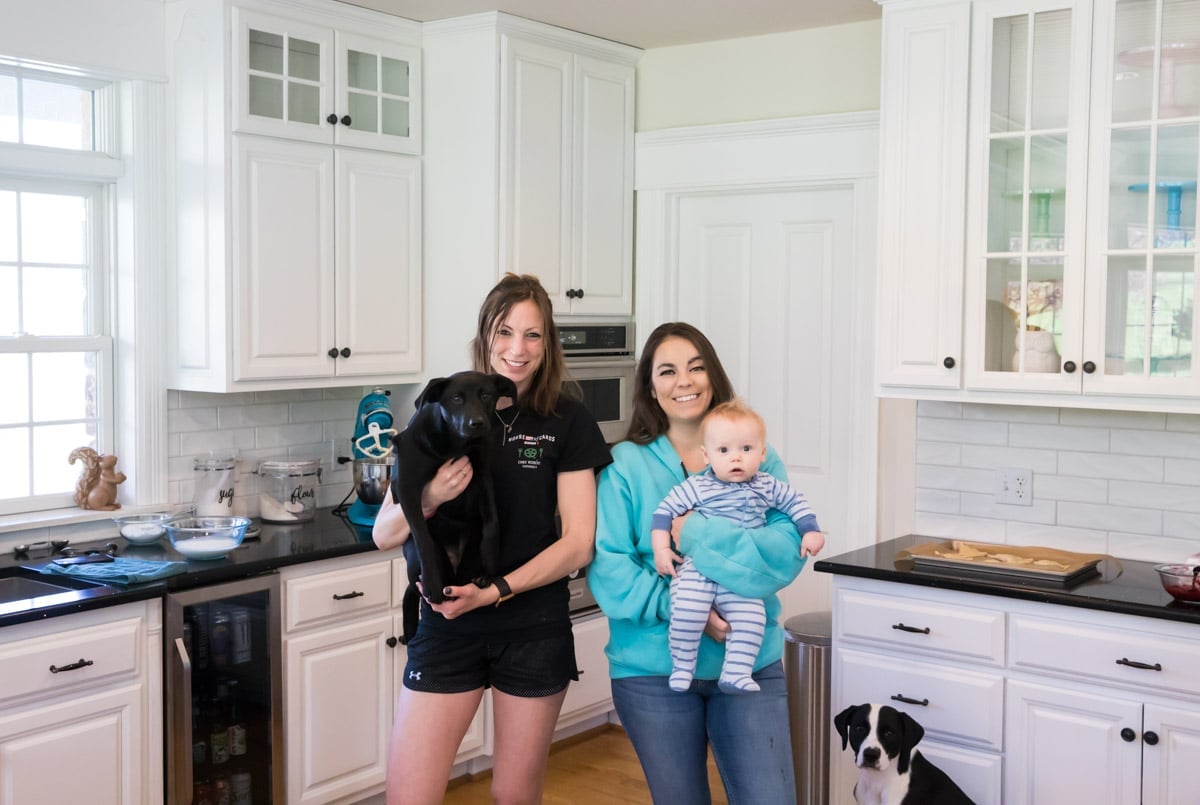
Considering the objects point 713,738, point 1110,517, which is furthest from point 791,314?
point 713,738

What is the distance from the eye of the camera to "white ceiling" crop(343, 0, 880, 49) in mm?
3902

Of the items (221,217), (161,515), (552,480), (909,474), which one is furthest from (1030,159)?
(161,515)

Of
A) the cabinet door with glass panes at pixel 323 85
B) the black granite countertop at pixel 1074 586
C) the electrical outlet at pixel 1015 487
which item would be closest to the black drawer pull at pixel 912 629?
the black granite countertop at pixel 1074 586

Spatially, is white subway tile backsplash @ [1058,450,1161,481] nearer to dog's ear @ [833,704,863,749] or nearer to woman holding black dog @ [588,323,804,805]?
dog's ear @ [833,704,863,749]

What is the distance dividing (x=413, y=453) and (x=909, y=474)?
7.43ft

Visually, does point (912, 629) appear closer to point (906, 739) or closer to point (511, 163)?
point (906, 739)

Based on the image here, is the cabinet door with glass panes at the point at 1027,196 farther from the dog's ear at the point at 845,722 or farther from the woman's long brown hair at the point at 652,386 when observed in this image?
the woman's long brown hair at the point at 652,386

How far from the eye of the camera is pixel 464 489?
2.29 meters

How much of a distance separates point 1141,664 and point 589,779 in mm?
1930

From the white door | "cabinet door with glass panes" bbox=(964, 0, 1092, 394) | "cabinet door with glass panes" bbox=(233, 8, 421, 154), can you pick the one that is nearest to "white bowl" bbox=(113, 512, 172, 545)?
"cabinet door with glass panes" bbox=(233, 8, 421, 154)

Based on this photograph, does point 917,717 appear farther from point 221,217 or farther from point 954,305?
point 221,217

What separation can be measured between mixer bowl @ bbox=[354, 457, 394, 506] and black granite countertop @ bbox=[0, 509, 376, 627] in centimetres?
10

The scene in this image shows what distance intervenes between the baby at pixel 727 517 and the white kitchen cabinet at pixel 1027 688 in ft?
3.42

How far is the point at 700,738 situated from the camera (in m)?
2.36
